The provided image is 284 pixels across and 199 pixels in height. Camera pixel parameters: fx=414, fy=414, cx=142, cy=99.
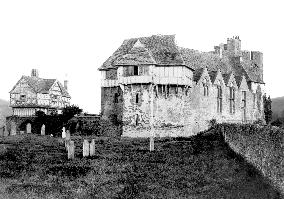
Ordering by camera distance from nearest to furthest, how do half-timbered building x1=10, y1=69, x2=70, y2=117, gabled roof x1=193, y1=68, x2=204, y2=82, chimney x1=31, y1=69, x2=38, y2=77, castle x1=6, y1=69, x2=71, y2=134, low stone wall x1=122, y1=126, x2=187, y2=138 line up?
low stone wall x1=122, y1=126, x2=187, y2=138 < gabled roof x1=193, y1=68, x2=204, y2=82 < castle x1=6, y1=69, x2=71, y2=134 < half-timbered building x1=10, y1=69, x2=70, y2=117 < chimney x1=31, y1=69, x2=38, y2=77

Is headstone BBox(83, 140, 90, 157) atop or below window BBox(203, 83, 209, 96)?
below

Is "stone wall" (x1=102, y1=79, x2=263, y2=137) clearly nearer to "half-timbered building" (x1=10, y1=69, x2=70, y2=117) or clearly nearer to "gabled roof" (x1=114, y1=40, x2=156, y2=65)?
"gabled roof" (x1=114, y1=40, x2=156, y2=65)

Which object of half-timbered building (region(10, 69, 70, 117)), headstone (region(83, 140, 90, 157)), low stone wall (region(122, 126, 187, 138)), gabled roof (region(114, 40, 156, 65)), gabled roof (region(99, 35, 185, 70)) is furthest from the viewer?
half-timbered building (region(10, 69, 70, 117))

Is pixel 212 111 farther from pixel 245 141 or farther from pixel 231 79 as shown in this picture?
pixel 245 141

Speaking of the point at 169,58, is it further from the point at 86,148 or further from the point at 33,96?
the point at 33,96

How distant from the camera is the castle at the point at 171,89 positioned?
4559 cm

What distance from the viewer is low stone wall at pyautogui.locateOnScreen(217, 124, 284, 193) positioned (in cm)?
1599

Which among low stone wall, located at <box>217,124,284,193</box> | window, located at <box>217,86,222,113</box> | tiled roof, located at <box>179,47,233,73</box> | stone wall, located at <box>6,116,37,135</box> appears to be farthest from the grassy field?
stone wall, located at <box>6,116,37,135</box>

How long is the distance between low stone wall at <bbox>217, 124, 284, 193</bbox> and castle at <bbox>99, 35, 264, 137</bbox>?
20.2 meters

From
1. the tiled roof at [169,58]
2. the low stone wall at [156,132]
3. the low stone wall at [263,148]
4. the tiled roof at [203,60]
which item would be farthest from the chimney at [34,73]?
the low stone wall at [263,148]

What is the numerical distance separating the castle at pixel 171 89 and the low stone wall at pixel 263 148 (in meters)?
20.2

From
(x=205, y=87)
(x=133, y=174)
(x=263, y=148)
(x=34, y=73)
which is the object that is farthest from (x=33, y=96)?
(x=263, y=148)

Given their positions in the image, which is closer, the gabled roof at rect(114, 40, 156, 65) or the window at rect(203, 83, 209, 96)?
the gabled roof at rect(114, 40, 156, 65)

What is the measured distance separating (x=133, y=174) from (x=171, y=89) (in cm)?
2530
